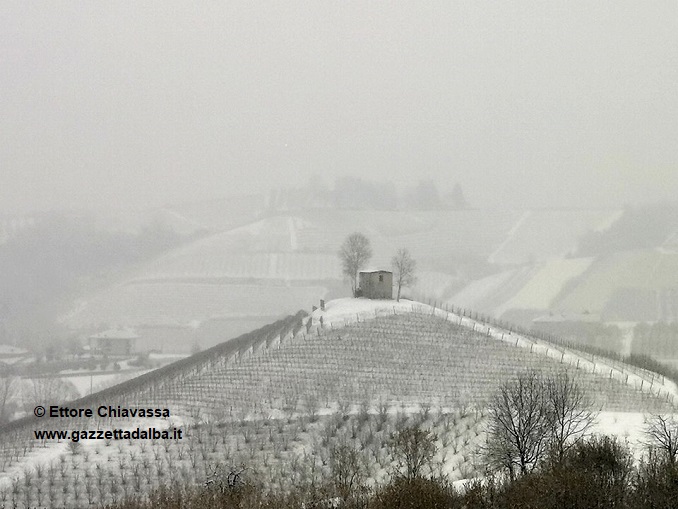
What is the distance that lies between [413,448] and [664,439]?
986 cm

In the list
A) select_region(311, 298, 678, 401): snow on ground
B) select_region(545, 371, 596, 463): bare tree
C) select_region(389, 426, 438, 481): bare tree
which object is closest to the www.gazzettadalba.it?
select_region(389, 426, 438, 481): bare tree

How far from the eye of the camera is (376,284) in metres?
64.8

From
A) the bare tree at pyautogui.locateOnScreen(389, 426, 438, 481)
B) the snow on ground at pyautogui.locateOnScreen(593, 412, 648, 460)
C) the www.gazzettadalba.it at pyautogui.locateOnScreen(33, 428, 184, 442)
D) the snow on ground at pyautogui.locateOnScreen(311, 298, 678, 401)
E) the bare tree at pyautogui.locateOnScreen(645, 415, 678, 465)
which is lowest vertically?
the www.gazzettadalba.it at pyautogui.locateOnScreen(33, 428, 184, 442)

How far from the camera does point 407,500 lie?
25000 mm

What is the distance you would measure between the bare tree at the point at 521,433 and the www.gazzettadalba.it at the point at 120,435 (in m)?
16.6

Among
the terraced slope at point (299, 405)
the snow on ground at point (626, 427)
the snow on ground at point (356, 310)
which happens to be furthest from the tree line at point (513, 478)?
the snow on ground at point (356, 310)

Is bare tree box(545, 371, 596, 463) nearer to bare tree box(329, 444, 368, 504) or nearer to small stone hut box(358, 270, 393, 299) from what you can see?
bare tree box(329, 444, 368, 504)

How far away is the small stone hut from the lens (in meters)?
64.8

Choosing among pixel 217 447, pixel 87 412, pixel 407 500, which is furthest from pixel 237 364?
pixel 407 500

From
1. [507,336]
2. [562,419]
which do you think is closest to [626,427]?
[562,419]

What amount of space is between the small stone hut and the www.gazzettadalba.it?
23970 mm

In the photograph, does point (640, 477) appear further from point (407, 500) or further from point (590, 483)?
point (407, 500)

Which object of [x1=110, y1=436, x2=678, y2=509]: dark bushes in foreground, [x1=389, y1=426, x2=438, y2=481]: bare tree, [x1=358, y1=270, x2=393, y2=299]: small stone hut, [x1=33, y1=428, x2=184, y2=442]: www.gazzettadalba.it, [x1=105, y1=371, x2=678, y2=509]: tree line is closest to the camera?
[x1=110, y1=436, x2=678, y2=509]: dark bushes in foreground

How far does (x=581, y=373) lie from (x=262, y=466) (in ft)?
70.3
